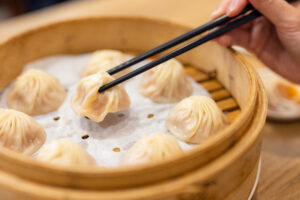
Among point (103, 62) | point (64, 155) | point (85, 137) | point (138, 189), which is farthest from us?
point (103, 62)

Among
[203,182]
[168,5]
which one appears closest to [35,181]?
[203,182]

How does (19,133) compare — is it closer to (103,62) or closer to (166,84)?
(103,62)

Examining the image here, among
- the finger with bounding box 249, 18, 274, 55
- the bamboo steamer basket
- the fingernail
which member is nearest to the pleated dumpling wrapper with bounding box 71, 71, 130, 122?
the bamboo steamer basket

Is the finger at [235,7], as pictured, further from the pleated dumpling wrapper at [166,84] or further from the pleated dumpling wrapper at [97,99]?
the pleated dumpling wrapper at [97,99]

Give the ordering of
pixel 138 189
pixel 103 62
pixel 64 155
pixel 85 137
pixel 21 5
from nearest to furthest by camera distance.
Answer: pixel 138 189 → pixel 64 155 → pixel 85 137 → pixel 103 62 → pixel 21 5

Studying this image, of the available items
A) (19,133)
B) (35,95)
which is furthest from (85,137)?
(35,95)

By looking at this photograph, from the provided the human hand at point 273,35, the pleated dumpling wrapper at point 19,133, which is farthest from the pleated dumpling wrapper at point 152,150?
the human hand at point 273,35

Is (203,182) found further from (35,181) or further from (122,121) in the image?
(122,121)
